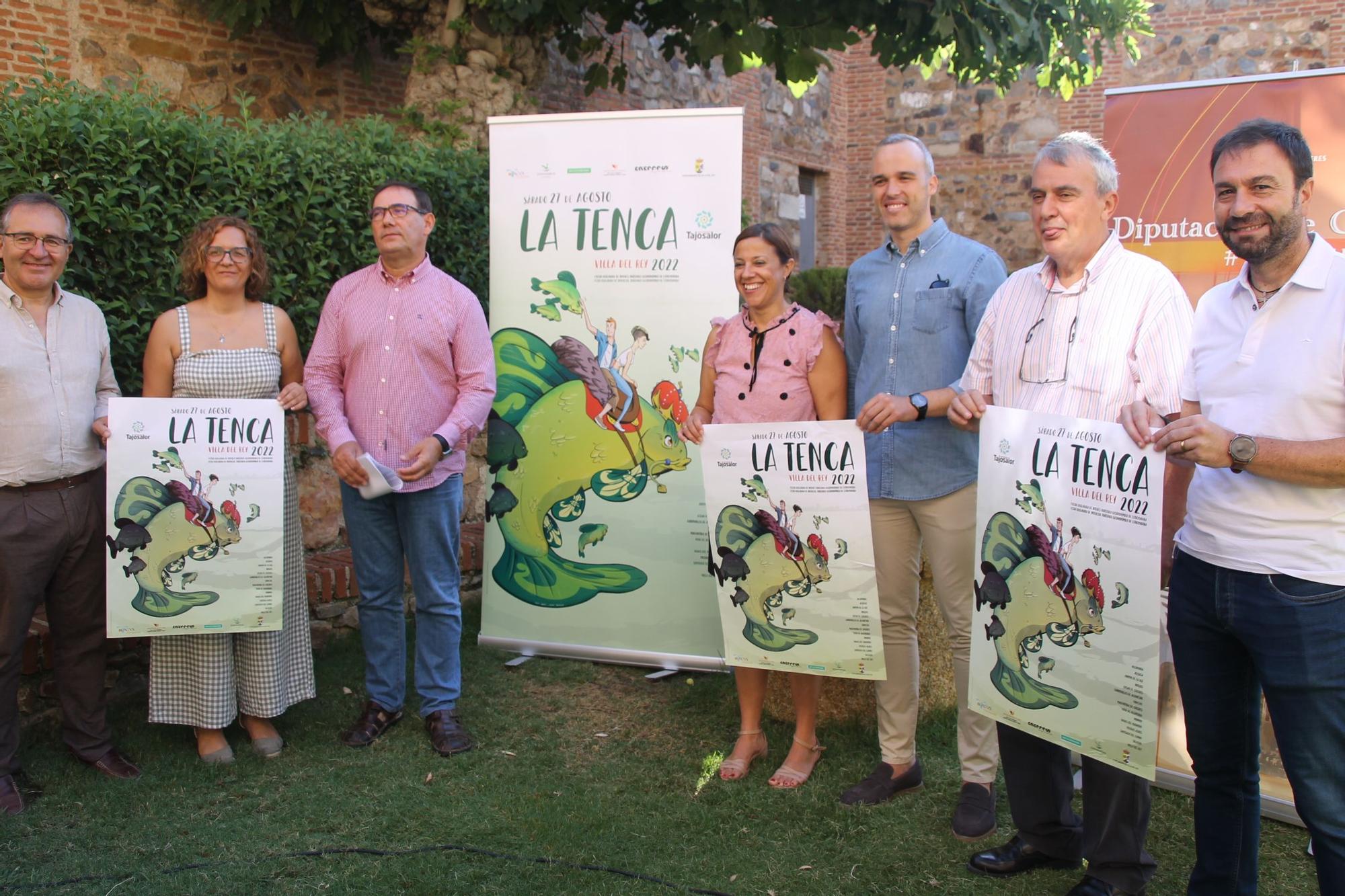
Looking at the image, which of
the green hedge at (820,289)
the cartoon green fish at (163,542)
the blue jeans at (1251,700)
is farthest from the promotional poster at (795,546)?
the green hedge at (820,289)

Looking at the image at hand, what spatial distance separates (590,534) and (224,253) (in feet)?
6.42

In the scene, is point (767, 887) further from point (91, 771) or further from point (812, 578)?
point (91, 771)

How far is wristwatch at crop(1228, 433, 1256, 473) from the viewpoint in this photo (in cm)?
214

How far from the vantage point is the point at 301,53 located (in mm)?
7773

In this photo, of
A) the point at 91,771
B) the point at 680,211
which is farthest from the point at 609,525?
the point at 91,771

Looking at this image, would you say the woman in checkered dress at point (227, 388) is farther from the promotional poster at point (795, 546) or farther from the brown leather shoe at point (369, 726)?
the promotional poster at point (795, 546)

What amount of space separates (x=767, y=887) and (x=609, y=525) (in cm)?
208

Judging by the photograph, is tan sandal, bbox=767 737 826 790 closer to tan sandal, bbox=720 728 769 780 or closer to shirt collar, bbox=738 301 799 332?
tan sandal, bbox=720 728 769 780

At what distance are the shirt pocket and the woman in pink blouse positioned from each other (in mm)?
301

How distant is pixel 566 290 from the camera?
4.66 meters

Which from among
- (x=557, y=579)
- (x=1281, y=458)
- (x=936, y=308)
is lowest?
(x=557, y=579)

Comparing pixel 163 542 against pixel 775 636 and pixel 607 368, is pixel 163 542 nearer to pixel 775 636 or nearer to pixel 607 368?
pixel 607 368

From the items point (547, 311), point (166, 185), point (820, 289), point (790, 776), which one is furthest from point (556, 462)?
point (820, 289)

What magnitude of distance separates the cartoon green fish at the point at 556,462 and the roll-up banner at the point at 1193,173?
2.06 metres
